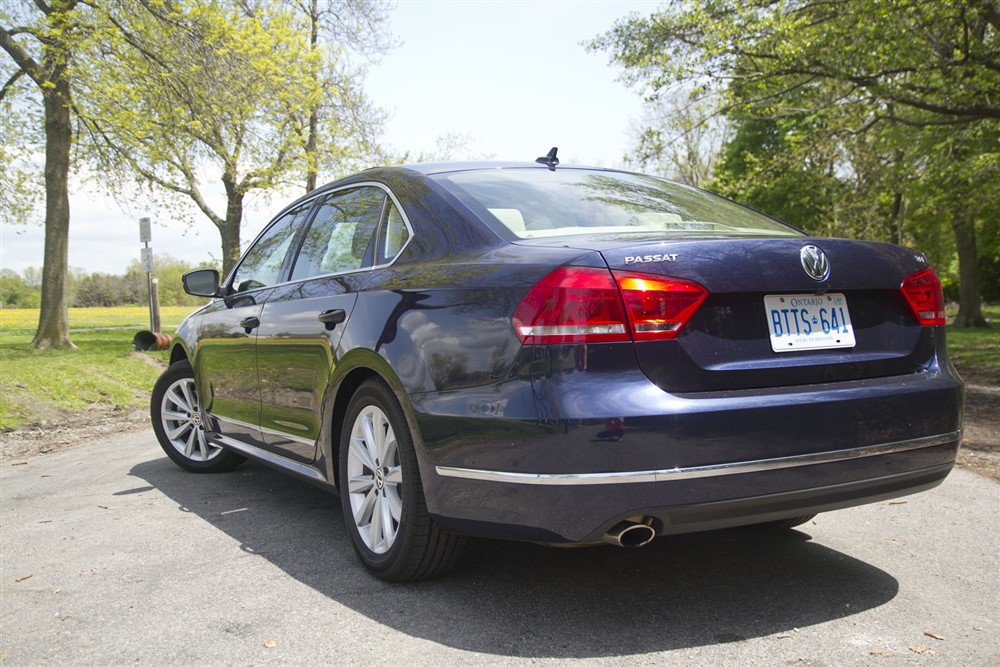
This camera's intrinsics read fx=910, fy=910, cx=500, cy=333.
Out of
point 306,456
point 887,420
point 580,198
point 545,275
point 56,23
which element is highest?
point 56,23

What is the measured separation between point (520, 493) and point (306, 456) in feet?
5.62

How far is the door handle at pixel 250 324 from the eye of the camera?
4.90m

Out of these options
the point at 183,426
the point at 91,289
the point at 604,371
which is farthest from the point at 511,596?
the point at 91,289

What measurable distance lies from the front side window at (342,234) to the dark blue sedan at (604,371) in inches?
2.2

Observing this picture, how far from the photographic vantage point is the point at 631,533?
2902 millimetres

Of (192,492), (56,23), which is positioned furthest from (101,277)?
(192,492)

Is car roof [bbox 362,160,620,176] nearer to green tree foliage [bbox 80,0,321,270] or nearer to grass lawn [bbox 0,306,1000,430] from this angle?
grass lawn [bbox 0,306,1000,430]

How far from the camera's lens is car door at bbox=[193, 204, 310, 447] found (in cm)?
497

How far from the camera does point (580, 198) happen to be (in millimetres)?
3822

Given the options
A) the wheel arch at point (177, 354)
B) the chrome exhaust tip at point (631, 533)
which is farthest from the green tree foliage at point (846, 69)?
the chrome exhaust tip at point (631, 533)

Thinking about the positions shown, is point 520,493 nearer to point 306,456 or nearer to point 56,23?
point 306,456

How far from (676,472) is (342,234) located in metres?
2.29

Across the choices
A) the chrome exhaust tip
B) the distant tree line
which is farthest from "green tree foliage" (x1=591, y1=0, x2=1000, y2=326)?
the distant tree line

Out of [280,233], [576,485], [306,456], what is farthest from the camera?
[280,233]
